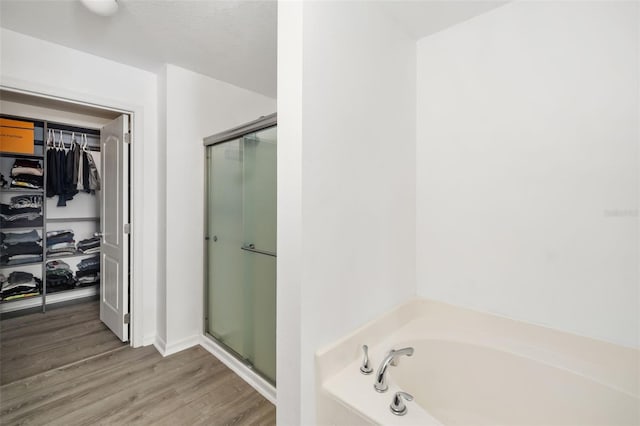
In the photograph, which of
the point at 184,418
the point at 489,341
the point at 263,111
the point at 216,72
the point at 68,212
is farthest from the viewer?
the point at 68,212

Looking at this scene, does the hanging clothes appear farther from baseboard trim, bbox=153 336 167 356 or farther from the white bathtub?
the white bathtub

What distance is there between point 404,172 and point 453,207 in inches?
14.0

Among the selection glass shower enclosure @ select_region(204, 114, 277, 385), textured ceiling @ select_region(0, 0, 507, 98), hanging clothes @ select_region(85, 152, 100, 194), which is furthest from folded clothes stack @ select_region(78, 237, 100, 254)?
textured ceiling @ select_region(0, 0, 507, 98)

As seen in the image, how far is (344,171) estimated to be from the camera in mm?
1214

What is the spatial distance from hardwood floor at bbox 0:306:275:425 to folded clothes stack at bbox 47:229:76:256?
1.29 m

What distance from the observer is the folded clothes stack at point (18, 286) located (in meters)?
2.83

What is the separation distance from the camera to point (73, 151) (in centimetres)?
315

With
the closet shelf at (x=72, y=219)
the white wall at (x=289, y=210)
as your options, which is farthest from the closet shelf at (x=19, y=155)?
the white wall at (x=289, y=210)

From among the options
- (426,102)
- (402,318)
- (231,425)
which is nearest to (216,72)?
(426,102)

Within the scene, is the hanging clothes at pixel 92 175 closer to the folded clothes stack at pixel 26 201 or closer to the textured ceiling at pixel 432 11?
the folded clothes stack at pixel 26 201

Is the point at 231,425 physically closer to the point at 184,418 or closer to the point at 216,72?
the point at 184,418

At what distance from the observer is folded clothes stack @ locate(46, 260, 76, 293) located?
3.13 metres

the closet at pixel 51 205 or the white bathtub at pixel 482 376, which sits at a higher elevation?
the closet at pixel 51 205

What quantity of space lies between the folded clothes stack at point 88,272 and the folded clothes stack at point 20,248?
1.33 ft
